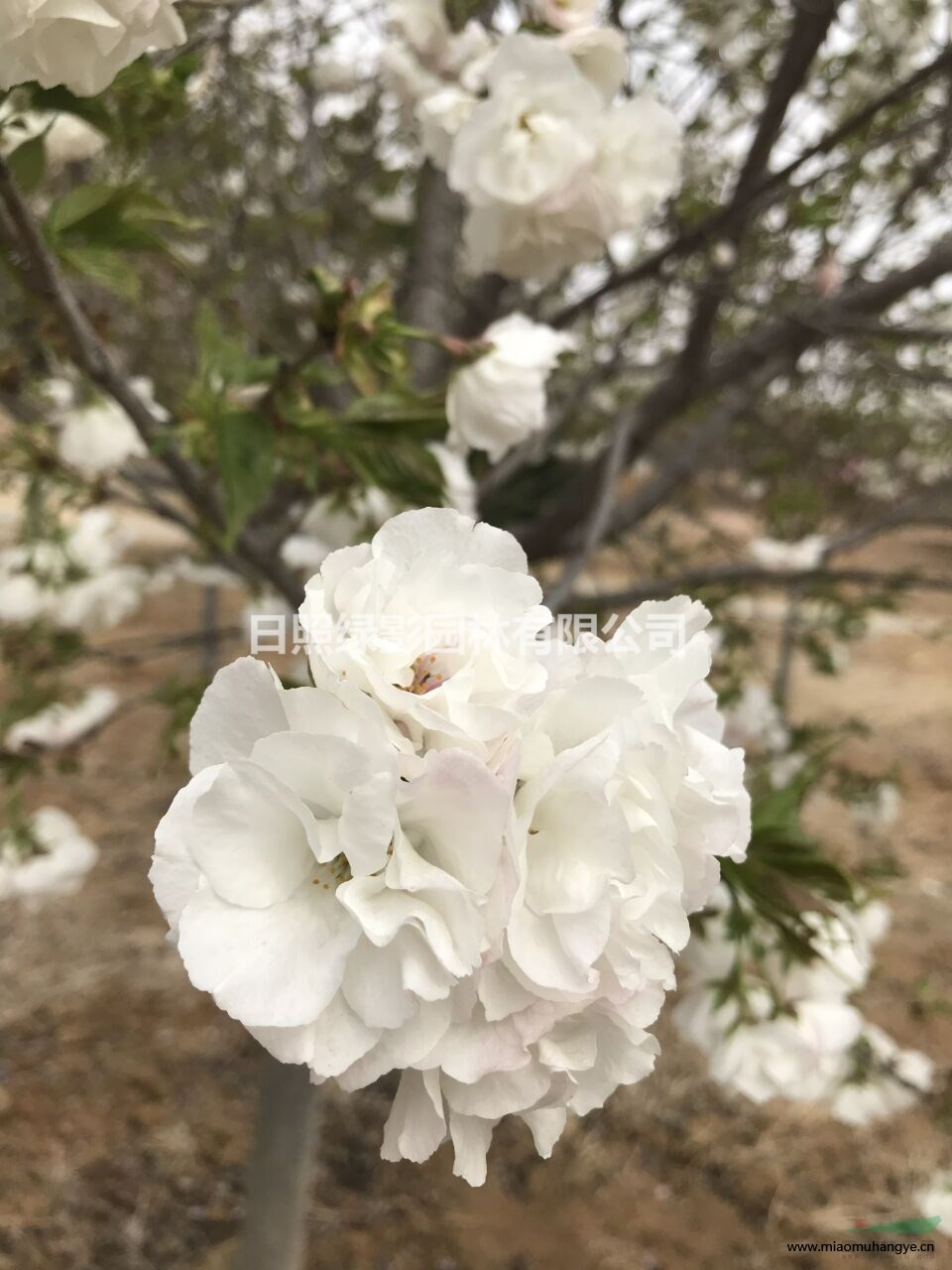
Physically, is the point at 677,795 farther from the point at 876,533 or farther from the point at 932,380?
the point at 876,533

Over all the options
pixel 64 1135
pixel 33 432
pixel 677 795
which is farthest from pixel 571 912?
pixel 64 1135

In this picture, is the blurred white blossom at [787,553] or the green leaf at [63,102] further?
the blurred white blossom at [787,553]

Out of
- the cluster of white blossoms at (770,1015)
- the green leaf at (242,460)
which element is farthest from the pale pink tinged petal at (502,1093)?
the cluster of white blossoms at (770,1015)

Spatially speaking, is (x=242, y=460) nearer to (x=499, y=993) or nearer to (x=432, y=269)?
(x=499, y=993)

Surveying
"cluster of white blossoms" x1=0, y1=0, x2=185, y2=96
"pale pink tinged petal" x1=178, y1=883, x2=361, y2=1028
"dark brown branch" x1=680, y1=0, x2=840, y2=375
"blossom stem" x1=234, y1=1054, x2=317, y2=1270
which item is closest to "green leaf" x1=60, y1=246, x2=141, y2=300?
"cluster of white blossoms" x1=0, y1=0, x2=185, y2=96

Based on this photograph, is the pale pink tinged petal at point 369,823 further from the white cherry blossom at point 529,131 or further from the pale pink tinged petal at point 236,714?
the white cherry blossom at point 529,131

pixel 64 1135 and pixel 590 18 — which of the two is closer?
pixel 590 18
